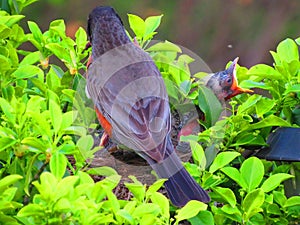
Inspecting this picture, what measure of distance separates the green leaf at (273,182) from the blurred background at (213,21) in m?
4.43

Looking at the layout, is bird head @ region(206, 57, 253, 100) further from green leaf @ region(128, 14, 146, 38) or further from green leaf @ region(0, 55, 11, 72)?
green leaf @ region(0, 55, 11, 72)

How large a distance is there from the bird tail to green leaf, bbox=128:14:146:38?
478mm

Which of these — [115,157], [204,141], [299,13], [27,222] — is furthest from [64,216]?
[299,13]

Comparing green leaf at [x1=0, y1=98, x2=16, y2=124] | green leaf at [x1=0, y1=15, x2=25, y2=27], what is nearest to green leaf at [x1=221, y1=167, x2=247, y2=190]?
green leaf at [x1=0, y1=98, x2=16, y2=124]

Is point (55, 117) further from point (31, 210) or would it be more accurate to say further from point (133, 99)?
point (133, 99)

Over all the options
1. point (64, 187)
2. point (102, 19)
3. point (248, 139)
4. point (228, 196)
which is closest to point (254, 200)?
point (228, 196)

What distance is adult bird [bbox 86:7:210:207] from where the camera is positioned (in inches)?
109

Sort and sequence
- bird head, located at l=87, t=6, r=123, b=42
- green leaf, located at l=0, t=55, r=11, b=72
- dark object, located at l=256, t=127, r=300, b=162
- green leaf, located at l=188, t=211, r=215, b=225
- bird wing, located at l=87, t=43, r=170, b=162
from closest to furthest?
green leaf, located at l=188, t=211, r=215, b=225 → green leaf, located at l=0, t=55, r=11, b=72 → dark object, located at l=256, t=127, r=300, b=162 → bird wing, located at l=87, t=43, r=170, b=162 → bird head, located at l=87, t=6, r=123, b=42

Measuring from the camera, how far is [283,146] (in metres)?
2.59

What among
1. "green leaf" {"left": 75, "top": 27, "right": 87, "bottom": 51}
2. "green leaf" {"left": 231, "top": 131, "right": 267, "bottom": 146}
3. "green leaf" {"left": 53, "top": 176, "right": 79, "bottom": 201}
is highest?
"green leaf" {"left": 75, "top": 27, "right": 87, "bottom": 51}

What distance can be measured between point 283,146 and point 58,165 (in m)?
0.77

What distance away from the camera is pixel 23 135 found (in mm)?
2221

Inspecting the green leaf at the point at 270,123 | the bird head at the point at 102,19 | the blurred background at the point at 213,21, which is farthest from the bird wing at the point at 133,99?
the blurred background at the point at 213,21

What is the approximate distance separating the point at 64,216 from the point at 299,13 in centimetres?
586
